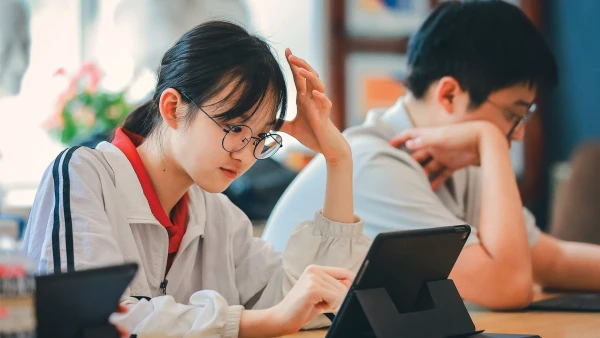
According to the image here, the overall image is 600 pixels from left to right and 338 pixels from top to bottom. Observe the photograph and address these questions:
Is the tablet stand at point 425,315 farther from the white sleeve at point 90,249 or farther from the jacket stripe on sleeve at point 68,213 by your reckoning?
the jacket stripe on sleeve at point 68,213

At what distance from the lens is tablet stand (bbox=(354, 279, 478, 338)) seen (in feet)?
3.34

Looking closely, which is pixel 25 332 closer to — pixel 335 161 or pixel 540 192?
pixel 335 161

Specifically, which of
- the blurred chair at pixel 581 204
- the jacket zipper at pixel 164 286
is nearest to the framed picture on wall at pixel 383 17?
the blurred chair at pixel 581 204

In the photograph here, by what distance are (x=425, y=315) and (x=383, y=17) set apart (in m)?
3.11

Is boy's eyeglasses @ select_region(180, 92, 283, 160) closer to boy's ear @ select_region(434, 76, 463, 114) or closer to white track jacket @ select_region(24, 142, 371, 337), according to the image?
white track jacket @ select_region(24, 142, 371, 337)

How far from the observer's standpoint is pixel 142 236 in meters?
1.29

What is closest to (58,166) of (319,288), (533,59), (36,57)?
(319,288)

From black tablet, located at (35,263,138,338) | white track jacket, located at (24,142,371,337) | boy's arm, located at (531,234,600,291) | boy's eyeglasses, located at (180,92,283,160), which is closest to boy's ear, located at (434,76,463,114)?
boy's arm, located at (531,234,600,291)

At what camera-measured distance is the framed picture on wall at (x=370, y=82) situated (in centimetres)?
394

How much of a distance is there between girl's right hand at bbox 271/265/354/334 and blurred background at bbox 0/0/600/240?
4.41 ft

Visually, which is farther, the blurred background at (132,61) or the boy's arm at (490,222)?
the blurred background at (132,61)

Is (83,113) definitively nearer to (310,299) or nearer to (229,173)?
(229,173)

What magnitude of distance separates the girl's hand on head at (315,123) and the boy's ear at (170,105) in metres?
0.26

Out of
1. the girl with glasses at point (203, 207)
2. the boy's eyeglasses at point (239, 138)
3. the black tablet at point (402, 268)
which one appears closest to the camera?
the black tablet at point (402, 268)
